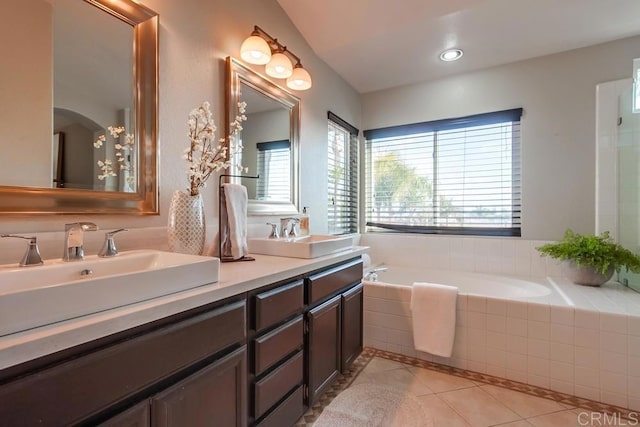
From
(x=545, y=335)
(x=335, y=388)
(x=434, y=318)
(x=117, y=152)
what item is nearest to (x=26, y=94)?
(x=117, y=152)

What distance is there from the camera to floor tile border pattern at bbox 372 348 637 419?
1.68 meters

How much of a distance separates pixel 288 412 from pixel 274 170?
4.71 feet

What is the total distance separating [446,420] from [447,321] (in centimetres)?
63

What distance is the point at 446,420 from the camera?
1.60 m

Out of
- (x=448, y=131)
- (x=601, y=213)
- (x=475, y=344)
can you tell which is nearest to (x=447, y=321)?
(x=475, y=344)

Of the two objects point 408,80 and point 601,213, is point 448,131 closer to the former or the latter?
point 408,80

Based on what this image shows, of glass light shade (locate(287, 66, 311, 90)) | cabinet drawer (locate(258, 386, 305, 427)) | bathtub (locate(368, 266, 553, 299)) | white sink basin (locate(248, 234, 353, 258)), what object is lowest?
cabinet drawer (locate(258, 386, 305, 427))

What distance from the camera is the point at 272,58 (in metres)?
2.01

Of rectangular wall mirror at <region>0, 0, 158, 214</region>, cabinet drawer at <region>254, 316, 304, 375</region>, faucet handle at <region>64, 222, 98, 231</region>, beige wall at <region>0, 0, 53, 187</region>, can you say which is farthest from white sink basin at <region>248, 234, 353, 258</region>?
beige wall at <region>0, 0, 53, 187</region>

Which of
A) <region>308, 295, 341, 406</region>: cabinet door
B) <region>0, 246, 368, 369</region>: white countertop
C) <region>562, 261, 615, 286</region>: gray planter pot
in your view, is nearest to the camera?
<region>0, 246, 368, 369</region>: white countertop

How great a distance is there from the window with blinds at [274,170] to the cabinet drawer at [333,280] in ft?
2.36

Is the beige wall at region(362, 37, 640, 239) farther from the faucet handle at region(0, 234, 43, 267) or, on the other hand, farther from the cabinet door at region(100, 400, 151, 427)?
the faucet handle at region(0, 234, 43, 267)

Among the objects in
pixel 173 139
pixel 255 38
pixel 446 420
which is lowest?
pixel 446 420

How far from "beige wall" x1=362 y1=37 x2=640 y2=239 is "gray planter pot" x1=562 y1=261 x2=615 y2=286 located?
40 centimetres
